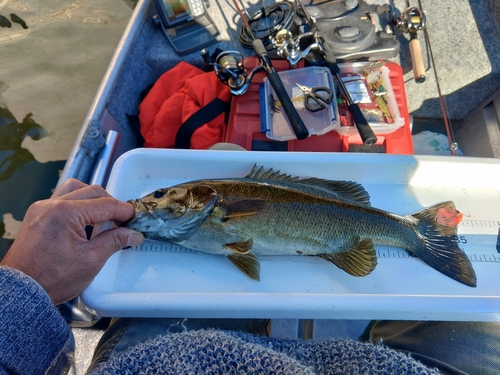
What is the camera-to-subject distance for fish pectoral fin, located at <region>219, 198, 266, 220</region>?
157 cm

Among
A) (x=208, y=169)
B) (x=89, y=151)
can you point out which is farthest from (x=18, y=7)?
(x=208, y=169)

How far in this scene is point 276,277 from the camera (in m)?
1.60

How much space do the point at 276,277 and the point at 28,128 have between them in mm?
2973

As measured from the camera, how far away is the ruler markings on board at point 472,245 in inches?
65.3

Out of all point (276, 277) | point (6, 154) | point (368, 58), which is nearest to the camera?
Answer: point (276, 277)

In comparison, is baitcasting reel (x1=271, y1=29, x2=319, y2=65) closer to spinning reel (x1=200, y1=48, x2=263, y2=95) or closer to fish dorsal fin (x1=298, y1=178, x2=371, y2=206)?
spinning reel (x1=200, y1=48, x2=263, y2=95)

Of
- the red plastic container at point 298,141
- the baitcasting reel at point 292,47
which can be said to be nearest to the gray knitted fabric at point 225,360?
the red plastic container at point 298,141

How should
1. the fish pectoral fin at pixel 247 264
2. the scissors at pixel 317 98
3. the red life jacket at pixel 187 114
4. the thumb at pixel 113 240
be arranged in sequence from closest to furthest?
the thumb at pixel 113 240 < the fish pectoral fin at pixel 247 264 < the scissors at pixel 317 98 < the red life jacket at pixel 187 114

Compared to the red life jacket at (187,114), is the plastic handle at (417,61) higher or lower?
lower

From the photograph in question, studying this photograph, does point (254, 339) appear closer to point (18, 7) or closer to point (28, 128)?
point (28, 128)

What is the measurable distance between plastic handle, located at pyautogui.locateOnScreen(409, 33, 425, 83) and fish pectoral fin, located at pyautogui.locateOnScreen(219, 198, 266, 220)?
170cm

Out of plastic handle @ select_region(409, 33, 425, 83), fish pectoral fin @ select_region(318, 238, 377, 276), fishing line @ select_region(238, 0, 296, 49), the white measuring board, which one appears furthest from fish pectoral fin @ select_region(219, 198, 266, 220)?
plastic handle @ select_region(409, 33, 425, 83)

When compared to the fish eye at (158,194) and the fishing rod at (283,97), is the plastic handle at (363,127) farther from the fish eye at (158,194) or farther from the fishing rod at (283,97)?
the fish eye at (158,194)

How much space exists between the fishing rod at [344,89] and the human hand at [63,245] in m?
1.41
